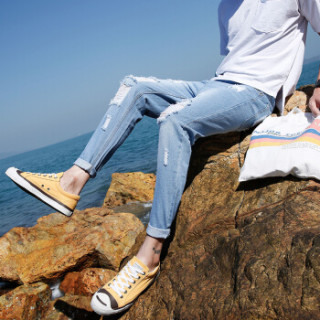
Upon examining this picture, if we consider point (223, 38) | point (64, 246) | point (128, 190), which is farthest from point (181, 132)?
point (128, 190)

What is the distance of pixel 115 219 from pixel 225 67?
290 centimetres

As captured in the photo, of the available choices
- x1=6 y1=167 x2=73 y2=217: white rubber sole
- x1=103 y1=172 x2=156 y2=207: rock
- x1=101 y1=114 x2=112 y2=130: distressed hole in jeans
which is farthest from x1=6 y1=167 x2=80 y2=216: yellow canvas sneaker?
x1=103 y1=172 x2=156 y2=207: rock

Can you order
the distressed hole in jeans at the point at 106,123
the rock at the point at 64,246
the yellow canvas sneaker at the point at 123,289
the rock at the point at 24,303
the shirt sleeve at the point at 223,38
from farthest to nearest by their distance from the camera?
the rock at the point at 64,246
the rock at the point at 24,303
the shirt sleeve at the point at 223,38
the distressed hole in jeans at the point at 106,123
the yellow canvas sneaker at the point at 123,289

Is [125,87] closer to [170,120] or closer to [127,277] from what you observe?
[170,120]

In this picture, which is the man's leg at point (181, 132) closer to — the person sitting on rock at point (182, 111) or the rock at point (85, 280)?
the person sitting on rock at point (182, 111)

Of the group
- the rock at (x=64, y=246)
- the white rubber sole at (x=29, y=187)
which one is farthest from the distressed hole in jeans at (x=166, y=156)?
the rock at (x=64, y=246)

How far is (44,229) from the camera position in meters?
4.43

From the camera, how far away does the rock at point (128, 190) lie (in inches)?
294

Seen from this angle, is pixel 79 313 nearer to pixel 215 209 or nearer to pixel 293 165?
pixel 215 209

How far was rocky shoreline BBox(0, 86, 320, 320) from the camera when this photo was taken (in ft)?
4.97

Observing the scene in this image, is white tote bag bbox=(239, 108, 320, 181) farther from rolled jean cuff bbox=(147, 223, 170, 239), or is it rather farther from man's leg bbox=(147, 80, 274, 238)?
rolled jean cuff bbox=(147, 223, 170, 239)

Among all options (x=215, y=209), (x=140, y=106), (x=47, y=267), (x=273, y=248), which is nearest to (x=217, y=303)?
(x=273, y=248)

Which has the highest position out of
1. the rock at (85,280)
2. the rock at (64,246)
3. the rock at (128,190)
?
the rock at (64,246)

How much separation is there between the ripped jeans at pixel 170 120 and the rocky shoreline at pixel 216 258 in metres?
0.38
